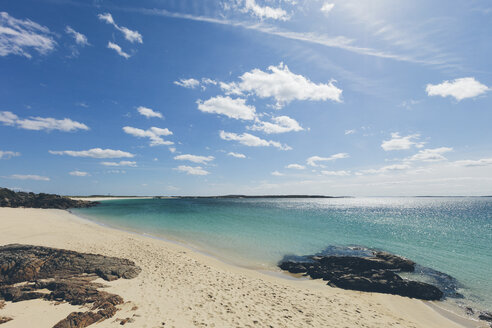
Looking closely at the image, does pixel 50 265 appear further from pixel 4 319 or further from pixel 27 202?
pixel 27 202

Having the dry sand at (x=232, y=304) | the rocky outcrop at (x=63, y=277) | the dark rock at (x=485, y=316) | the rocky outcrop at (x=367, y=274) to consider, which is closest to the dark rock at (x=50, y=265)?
the rocky outcrop at (x=63, y=277)

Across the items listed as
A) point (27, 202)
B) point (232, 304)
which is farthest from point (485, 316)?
point (27, 202)

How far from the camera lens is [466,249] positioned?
25.7 m

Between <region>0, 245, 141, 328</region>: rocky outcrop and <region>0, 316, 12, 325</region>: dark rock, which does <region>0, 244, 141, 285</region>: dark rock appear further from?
<region>0, 316, 12, 325</region>: dark rock

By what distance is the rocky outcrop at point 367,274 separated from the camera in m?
13.5

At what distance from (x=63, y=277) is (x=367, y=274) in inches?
751

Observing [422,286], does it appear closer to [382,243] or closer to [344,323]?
[344,323]

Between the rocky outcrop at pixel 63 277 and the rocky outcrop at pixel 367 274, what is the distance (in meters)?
12.8

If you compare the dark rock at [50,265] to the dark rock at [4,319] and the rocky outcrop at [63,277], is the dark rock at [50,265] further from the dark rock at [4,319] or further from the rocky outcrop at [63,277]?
the dark rock at [4,319]

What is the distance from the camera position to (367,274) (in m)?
15.3

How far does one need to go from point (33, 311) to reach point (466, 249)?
39.6 meters

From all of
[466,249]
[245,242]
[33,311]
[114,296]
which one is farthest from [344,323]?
[466,249]

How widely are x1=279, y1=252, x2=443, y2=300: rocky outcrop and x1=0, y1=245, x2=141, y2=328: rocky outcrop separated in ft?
42.0

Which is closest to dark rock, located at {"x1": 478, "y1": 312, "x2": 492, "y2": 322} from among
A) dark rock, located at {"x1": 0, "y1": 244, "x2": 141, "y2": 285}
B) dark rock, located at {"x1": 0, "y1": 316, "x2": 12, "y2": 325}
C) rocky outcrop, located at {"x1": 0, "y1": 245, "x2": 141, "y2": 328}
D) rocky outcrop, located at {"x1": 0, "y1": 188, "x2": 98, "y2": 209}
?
rocky outcrop, located at {"x1": 0, "y1": 245, "x2": 141, "y2": 328}
